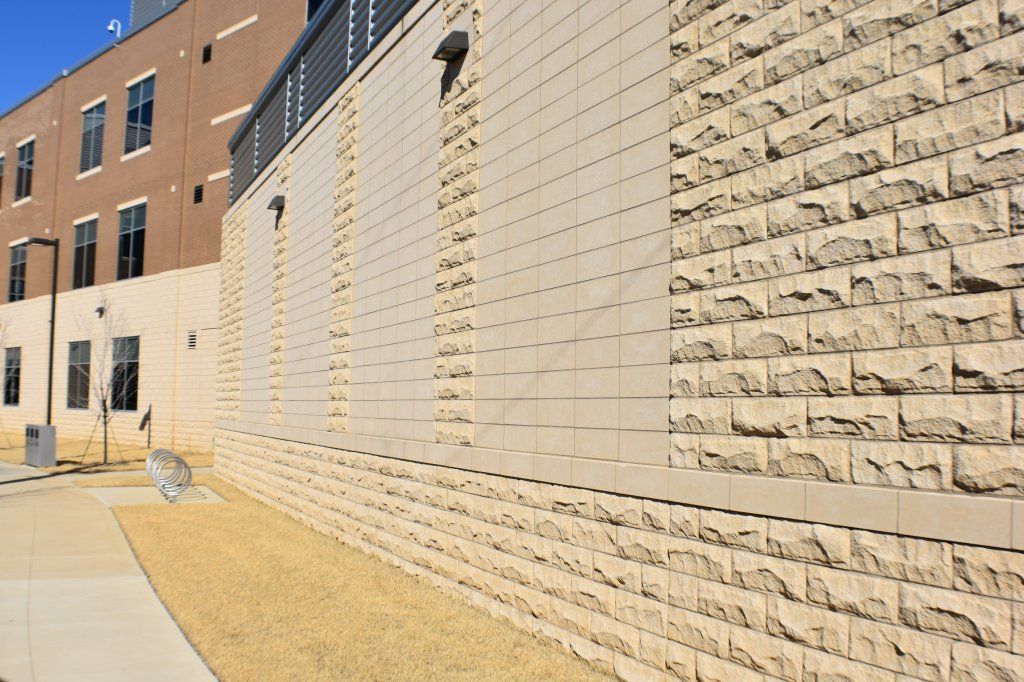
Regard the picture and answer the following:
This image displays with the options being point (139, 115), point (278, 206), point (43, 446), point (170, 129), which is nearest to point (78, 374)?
point (139, 115)

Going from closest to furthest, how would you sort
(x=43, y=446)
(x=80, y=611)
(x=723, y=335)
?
(x=723, y=335), (x=80, y=611), (x=43, y=446)

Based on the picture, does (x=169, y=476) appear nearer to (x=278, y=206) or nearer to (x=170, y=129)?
(x=278, y=206)

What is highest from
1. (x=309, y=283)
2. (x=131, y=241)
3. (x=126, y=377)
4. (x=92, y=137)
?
(x=92, y=137)

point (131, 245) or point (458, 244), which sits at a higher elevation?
point (131, 245)

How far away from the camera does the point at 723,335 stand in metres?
5.42

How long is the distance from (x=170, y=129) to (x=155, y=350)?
27.9 ft

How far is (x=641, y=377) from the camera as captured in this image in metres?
6.24

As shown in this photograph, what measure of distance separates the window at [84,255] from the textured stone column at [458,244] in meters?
30.9

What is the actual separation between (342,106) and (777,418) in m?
11.1

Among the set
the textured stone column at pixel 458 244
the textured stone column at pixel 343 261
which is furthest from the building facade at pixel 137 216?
the textured stone column at pixel 458 244

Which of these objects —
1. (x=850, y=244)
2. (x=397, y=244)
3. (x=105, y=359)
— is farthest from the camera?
(x=105, y=359)

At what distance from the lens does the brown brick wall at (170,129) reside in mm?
29391

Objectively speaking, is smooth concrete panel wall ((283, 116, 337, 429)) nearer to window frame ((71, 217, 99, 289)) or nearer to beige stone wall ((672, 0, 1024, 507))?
beige stone wall ((672, 0, 1024, 507))

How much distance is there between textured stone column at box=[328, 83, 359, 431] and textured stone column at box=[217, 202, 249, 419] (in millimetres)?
7987
